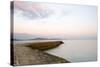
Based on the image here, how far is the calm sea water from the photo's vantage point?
251cm

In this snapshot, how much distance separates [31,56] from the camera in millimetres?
2373

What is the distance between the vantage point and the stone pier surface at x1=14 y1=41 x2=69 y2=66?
90.7 inches

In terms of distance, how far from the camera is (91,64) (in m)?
2.66

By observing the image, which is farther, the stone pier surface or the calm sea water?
the calm sea water

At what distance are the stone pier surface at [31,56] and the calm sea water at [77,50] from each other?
75 mm

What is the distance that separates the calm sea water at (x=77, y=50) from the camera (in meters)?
2.51

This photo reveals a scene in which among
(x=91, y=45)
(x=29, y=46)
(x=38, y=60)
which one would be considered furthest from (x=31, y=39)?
(x=91, y=45)

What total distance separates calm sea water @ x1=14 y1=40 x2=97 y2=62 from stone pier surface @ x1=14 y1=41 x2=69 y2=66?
0.07 m

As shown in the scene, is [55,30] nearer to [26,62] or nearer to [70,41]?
[70,41]

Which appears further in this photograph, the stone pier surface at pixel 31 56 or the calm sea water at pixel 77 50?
the calm sea water at pixel 77 50

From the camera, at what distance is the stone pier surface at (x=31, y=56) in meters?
2.30

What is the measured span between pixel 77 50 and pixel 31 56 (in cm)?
69

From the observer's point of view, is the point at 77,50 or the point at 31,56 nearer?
the point at 31,56
